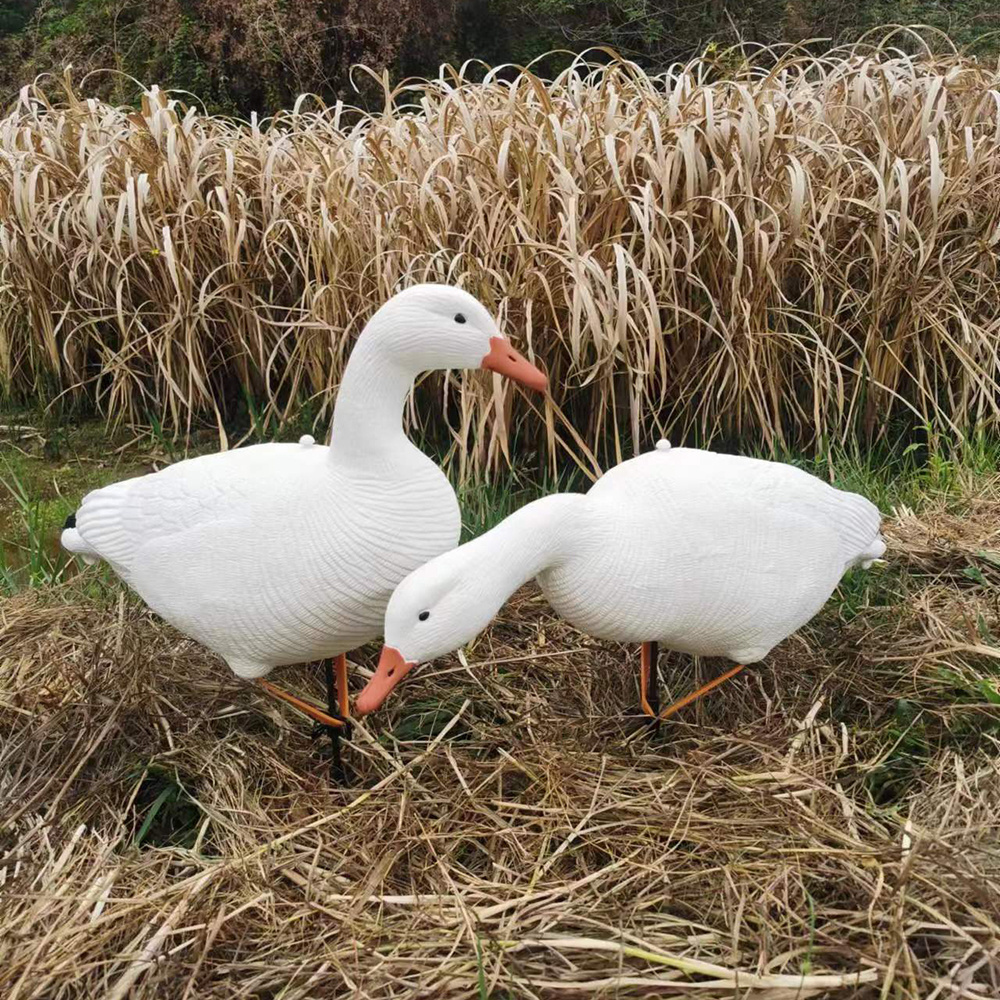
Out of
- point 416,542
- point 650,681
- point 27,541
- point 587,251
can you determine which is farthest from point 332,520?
point 27,541

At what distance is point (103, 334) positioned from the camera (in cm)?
280

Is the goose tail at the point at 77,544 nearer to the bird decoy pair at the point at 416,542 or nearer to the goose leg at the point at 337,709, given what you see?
the bird decoy pair at the point at 416,542

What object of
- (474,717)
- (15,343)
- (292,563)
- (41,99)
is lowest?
(474,717)

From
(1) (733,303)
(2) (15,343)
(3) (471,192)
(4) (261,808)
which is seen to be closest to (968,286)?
(1) (733,303)

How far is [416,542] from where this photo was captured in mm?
1229

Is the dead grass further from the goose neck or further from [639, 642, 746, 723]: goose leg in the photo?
the goose neck

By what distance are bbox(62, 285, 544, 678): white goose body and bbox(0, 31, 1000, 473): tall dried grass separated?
2.65 ft

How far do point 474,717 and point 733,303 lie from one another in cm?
109

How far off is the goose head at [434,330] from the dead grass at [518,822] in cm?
57

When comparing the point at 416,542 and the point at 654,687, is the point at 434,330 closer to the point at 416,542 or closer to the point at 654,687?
the point at 416,542

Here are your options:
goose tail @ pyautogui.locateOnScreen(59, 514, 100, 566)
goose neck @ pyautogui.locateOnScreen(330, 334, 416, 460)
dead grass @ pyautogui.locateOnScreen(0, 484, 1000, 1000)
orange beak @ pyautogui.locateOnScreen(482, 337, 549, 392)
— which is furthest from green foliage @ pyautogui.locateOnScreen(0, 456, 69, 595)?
orange beak @ pyautogui.locateOnScreen(482, 337, 549, 392)

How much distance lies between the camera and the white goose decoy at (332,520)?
1.20 metres

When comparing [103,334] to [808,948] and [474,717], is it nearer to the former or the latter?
[474,717]

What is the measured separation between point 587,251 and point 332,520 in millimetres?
1119
